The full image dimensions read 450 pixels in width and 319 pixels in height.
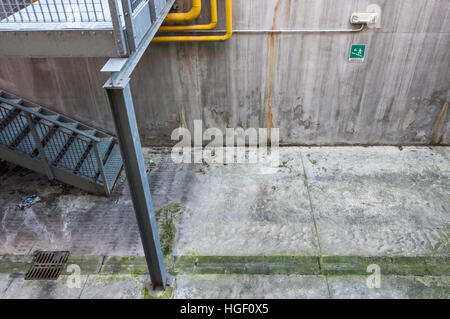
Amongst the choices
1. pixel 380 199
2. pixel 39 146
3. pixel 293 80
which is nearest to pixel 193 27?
pixel 293 80

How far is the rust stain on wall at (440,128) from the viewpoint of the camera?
6.28m

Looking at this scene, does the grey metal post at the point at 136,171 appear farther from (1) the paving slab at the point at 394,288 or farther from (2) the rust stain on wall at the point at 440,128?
(2) the rust stain on wall at the point at 440,128

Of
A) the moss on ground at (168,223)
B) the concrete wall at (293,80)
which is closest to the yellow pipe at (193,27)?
the concrete wall at (293,80)

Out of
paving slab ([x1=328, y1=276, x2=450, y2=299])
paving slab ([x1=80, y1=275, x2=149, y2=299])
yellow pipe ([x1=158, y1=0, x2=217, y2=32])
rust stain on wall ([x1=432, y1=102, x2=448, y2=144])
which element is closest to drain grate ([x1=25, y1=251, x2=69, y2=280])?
paving slab ([x1=80, y1=275, x2=149, y2=299])

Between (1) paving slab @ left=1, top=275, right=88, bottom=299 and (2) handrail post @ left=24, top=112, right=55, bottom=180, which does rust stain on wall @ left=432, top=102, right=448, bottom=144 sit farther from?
(2) handrail post @ left=24, top=112, right=55, bottom=180

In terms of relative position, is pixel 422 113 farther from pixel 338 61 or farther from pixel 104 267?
pixel 104 267

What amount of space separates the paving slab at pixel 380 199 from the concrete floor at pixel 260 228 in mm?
18

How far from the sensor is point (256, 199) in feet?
18.2

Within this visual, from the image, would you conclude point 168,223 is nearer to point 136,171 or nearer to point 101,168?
point 101,168

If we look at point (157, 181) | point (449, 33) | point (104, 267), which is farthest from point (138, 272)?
point (449, 33)

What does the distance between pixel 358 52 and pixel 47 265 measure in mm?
5712

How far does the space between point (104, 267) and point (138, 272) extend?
1.57ft

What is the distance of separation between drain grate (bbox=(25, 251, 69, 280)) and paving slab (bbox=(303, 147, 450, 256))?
3524 millimetres

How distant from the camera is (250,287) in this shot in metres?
4.24
